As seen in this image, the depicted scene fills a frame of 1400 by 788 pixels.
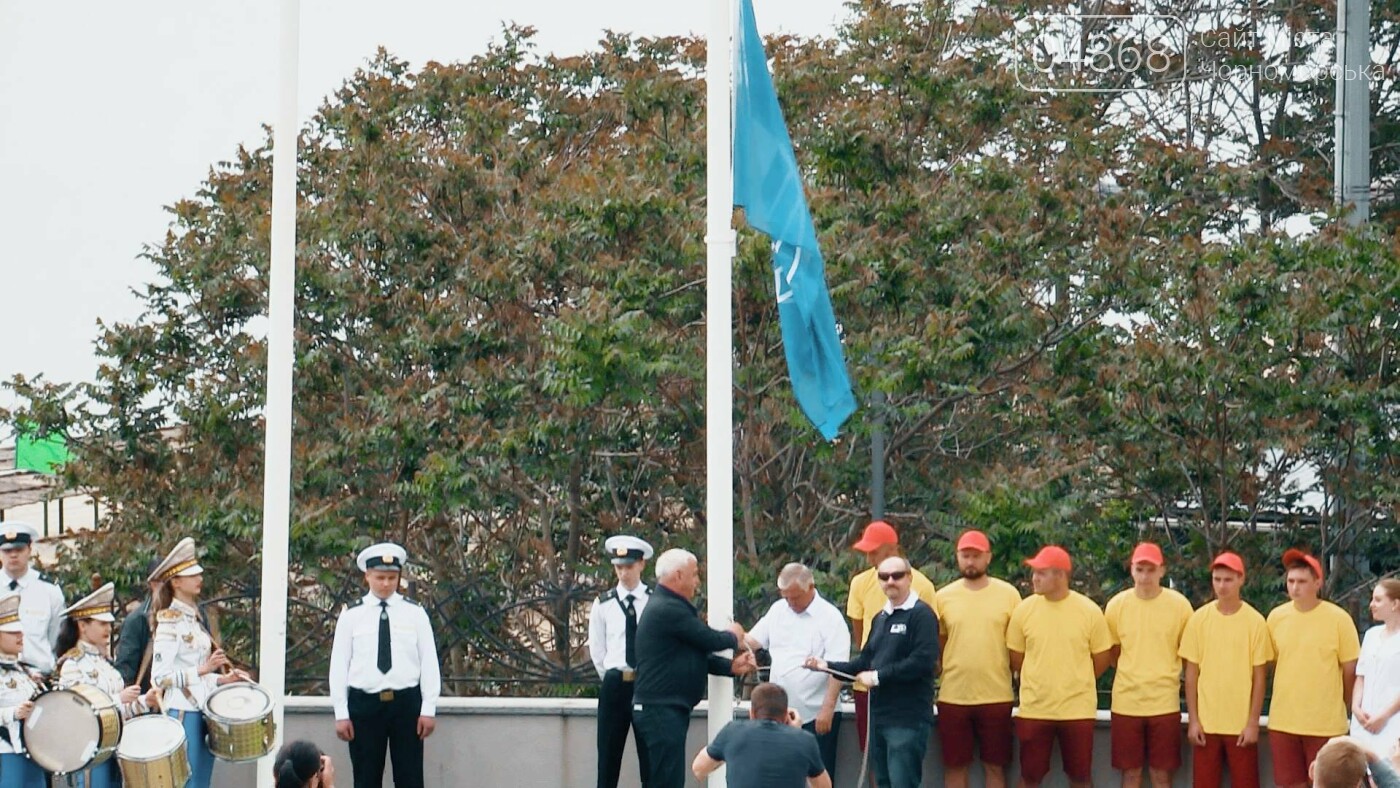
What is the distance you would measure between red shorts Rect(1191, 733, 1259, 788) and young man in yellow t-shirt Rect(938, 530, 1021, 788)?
44.8 inches

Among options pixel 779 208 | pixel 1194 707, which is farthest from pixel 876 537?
pixel 779 208

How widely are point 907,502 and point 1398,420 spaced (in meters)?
4.45

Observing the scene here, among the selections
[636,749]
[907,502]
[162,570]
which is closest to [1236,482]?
[907,502]

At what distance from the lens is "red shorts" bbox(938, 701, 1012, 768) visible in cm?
1182

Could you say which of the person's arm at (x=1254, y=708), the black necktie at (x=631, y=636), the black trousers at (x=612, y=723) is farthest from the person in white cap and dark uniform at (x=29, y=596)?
the person's arm at (x=1254, y=708)

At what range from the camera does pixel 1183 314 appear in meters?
16.2

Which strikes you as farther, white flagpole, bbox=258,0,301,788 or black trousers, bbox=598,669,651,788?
black trousers, bbox=598,669,651,788

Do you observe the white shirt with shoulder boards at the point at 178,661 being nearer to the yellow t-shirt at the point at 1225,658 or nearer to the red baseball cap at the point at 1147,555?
the red baseball cap at the point at 1147,555

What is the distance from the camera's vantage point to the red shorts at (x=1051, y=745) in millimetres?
11680

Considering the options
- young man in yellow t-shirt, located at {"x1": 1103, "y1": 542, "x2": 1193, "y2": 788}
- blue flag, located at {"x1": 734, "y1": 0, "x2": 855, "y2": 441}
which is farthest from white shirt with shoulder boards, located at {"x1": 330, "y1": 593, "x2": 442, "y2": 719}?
young man in yellow t-shirt, located at {"x1": 1103, "y1": 542, "x2": 1193, "y2": 788}

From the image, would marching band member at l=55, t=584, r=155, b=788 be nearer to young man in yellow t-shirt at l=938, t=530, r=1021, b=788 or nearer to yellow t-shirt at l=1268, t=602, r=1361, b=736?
young man in yellow t-shirt at l=938, t=530, r=1021, b=788

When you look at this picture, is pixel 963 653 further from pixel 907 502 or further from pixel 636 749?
pixel 907 502

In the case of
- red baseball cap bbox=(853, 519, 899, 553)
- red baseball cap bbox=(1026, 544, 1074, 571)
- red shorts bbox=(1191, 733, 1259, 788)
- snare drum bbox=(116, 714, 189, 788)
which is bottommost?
red shorts bbox=(1191, 733, 1259, 788)

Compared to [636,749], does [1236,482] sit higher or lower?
higher
